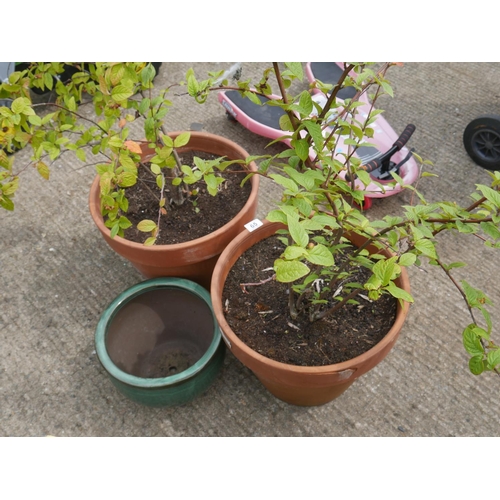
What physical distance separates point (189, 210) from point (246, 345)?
1.64 feet

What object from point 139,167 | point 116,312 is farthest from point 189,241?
point 139,167

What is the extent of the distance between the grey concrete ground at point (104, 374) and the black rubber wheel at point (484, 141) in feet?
0.13

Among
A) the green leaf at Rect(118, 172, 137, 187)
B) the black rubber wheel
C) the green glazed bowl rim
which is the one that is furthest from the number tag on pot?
the black rubber wheel

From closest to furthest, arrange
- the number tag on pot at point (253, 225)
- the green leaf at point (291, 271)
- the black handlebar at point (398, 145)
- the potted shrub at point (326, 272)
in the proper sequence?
1. the green leaf at point (291, 271)
2. the potted shrub at point (326, 272)
3. the number tag on pot at point (253, 225)
4. the black handlebar at point (398, 145)

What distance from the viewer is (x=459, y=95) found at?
81.3 inches

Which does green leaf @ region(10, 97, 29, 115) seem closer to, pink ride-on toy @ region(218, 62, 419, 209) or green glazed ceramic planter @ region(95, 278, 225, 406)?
green glazed ceramic planter @ region(95, 278, 225, 406)

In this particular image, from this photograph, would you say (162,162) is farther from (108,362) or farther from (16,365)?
(16,365)

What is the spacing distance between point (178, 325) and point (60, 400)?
384mm

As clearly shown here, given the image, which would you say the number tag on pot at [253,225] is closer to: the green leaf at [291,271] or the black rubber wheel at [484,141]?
the green leaf at [291,271]

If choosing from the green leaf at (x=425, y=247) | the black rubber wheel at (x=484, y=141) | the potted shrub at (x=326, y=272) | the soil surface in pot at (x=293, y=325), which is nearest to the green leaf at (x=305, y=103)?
the potted shrub at (x=326, y=272)

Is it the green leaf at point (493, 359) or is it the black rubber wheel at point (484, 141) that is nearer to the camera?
the green leaf at point (493, 359)

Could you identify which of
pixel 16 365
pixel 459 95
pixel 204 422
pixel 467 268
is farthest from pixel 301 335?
pixel 459 95

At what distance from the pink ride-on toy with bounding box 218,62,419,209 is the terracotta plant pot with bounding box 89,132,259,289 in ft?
1.64

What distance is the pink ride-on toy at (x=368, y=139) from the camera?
1.64 metres
